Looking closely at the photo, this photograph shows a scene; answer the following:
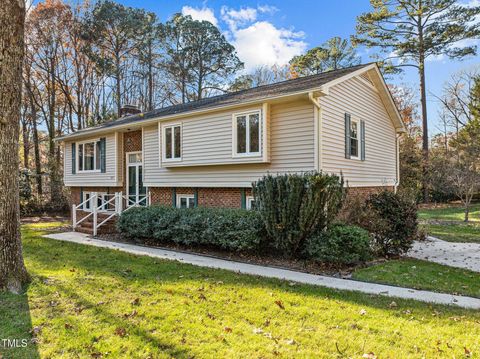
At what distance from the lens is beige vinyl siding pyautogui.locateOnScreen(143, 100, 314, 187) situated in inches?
374

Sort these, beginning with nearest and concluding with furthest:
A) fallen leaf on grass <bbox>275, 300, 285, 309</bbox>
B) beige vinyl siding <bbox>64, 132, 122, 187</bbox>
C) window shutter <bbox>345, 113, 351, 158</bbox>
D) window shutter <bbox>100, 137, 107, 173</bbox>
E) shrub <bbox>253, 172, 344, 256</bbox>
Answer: fallen leaf on grass <bbox>275, 300, 285, 309</bbox>, shrub <bbox>253, 172, 344, 256</bbox>, window shutter <bbox>345, 113, 351, 158</bbox>, beige vinyl siding <bbox>64, 132, 122, 187</bbox>, window shutter <bbox>100, 137, 107, 173</bbox>

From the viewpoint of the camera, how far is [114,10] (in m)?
23.3

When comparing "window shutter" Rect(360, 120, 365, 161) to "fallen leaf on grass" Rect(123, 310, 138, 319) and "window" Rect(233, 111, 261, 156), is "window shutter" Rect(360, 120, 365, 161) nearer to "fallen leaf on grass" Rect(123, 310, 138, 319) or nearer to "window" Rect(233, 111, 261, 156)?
"window" Rect(233, 111, 261, 156)

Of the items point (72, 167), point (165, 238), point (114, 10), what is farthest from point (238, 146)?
point (114, 10)

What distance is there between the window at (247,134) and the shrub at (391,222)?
3.66 m

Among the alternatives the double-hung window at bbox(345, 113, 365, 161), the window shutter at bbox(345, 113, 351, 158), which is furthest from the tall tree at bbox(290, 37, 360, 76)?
the window shutter at bbox(345, 113, 351, 158)

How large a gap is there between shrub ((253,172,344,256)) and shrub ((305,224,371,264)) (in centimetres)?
32

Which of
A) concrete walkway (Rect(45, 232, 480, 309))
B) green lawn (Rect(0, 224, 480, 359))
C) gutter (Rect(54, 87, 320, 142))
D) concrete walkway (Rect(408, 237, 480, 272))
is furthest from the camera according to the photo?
gutter (Rect(54, 87, 320, 142))

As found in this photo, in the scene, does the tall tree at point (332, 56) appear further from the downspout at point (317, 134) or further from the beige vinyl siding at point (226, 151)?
the downspout at point (317, 134)

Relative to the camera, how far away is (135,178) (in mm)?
14789

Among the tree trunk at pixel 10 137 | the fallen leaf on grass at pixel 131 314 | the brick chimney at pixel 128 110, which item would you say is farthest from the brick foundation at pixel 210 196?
the brick chimney at pixel 128 110

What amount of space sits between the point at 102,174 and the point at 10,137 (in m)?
11.0

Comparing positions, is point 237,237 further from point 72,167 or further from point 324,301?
point 72,167

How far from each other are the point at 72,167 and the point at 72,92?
1000 centimetres
